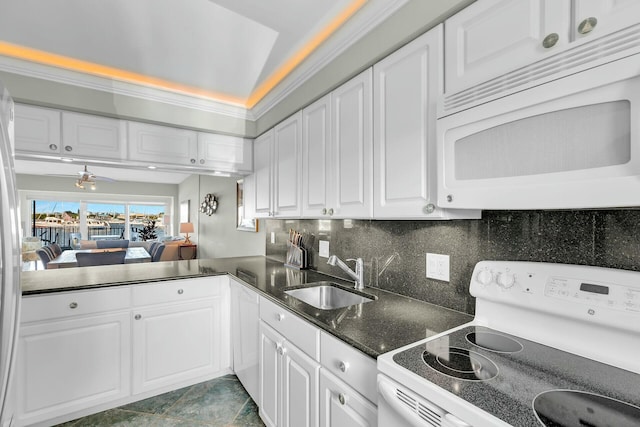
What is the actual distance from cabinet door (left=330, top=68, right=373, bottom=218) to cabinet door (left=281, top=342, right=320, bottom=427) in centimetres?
73

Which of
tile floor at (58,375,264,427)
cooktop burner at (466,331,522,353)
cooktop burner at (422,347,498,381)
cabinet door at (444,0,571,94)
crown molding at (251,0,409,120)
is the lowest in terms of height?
tile floor at (58,375,264,427)

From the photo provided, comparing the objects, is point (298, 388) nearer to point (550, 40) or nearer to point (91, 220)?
point (550, 40)

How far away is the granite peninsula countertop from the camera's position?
42.8 inches

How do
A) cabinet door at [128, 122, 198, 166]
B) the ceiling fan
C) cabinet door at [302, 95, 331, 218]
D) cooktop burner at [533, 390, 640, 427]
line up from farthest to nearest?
the ceiling fan → cabinet door at [128, 122, 198, 166] → cabinet door at [302, 95, 331, 218] → cooktop burner at [533, 390, 640, 427]

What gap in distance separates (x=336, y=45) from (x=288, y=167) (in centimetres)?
88

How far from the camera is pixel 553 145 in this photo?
31.6 inches

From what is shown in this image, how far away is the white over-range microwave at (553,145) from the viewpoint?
0.67m

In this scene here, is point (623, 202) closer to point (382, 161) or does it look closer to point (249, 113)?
point (382, 161)

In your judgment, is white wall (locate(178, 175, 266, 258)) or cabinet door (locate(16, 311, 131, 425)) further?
white wall (locate(178, 175, 266, 258))

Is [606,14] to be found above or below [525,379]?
above

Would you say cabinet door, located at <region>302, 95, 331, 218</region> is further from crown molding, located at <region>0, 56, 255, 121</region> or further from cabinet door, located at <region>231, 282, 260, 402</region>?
crown molding, located at <region>0, 56, 255, 121</region>

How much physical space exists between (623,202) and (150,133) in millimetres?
2821

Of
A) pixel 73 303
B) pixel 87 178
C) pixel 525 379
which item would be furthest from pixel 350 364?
pixel 87 178

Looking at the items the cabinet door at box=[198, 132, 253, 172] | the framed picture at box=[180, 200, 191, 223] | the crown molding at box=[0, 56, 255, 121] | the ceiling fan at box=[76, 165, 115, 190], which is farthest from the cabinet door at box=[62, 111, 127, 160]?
the framed picture at box=[180, 200, 191, 223]
